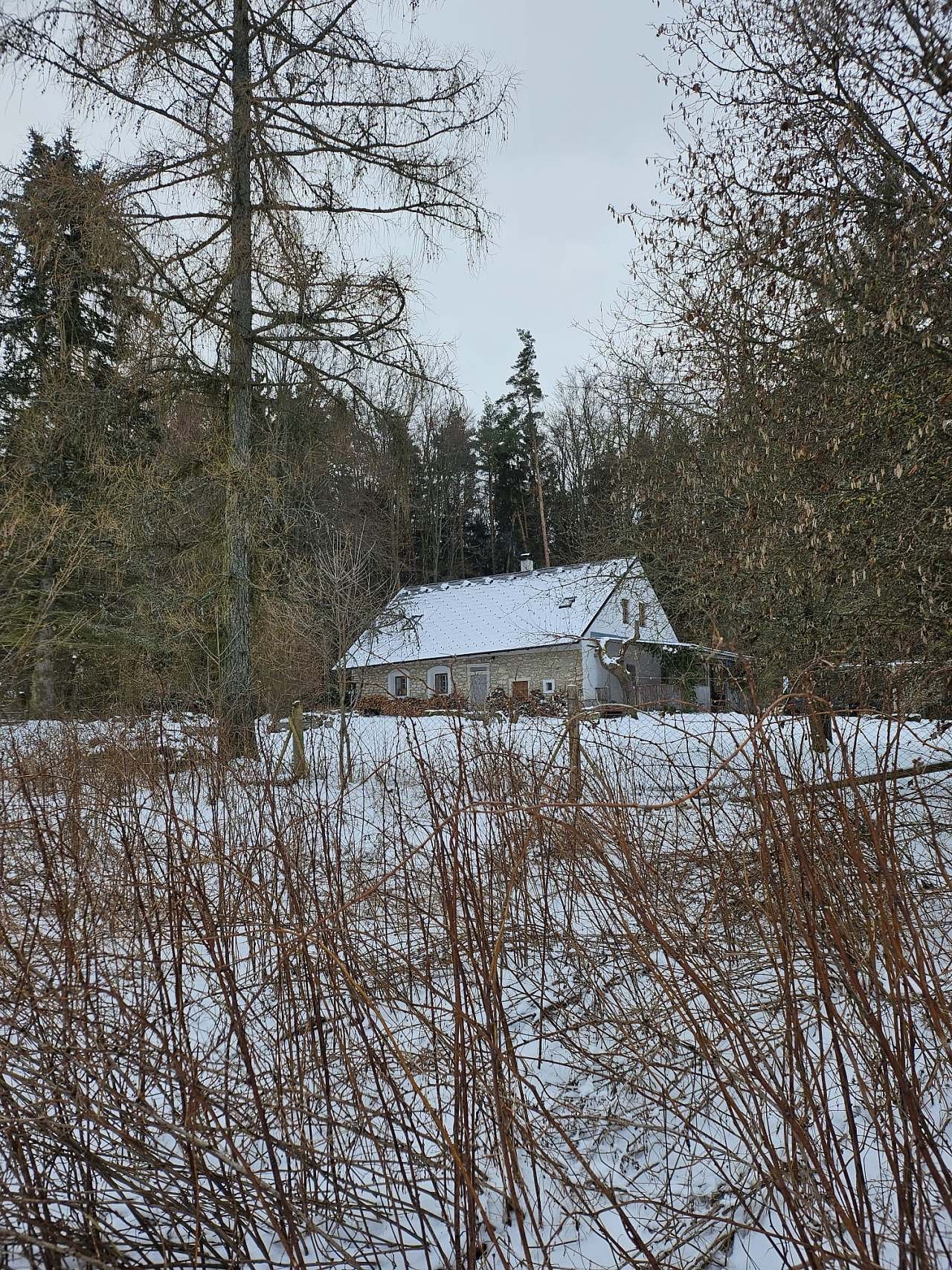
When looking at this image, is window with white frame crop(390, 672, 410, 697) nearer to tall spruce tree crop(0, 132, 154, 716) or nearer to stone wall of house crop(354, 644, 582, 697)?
stone wall of house crop(354, 644, 582, 697)

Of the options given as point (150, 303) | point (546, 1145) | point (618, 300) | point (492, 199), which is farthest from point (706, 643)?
point (546, 1145)

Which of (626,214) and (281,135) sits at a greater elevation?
(281,135)

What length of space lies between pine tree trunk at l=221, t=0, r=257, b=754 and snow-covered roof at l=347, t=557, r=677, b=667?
35.0 feet

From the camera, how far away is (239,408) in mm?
10656

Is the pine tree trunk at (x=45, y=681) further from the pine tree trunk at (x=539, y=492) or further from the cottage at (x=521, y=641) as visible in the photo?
the pine tree trunk at (x=539, y=492)

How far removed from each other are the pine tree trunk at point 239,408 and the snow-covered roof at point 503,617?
35.0 ft

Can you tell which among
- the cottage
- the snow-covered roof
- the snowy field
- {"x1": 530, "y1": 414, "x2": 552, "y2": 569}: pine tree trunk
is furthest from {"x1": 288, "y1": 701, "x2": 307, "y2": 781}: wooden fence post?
{"x1": 530, "y1": 414, "x2": 552, "y2": 569}: pine tree trunk

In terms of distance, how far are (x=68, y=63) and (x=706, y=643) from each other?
11.1 m

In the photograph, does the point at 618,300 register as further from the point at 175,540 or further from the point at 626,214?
the point at 175,540

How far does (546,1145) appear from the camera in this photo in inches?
93.1

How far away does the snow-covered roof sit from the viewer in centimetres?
2319

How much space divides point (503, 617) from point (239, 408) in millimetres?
15712

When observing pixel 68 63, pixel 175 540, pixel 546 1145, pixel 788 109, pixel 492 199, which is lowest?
pixel 546 1145

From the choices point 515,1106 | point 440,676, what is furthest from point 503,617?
point 515,1106
